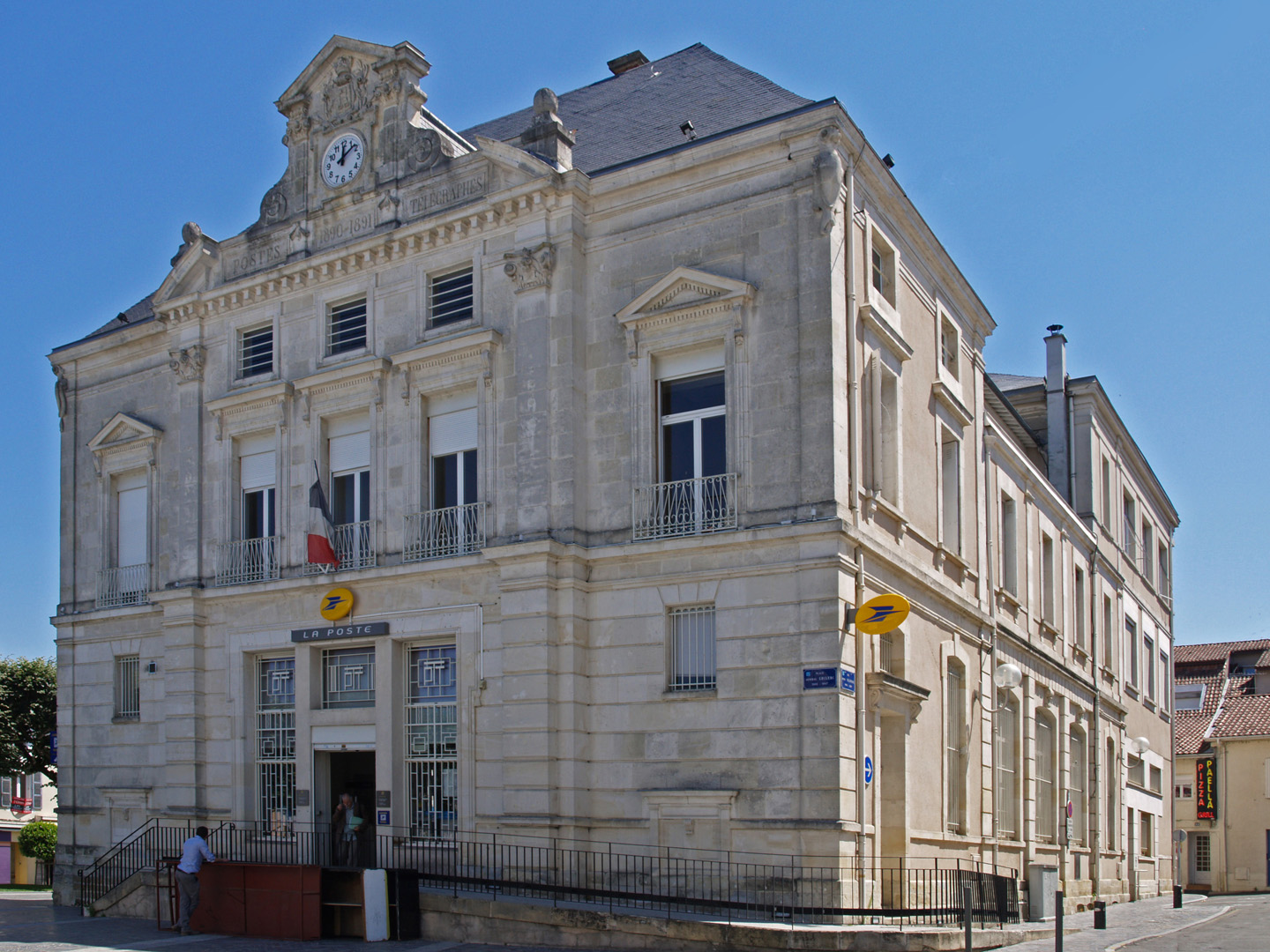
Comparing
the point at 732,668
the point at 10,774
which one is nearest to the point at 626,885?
the point at 732,668

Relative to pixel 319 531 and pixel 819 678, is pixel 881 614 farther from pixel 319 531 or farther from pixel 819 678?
pixel 319 531

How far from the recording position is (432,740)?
21172mm

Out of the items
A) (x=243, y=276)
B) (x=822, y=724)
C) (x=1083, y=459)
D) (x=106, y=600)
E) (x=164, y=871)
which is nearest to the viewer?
(x=822, y=724)

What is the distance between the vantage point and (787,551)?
18.3 metres

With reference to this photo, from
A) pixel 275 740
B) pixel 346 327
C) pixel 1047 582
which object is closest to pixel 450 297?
pixel 346 327

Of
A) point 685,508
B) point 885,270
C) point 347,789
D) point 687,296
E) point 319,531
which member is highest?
point 885,270

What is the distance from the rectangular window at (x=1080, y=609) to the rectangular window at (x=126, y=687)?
22.2m

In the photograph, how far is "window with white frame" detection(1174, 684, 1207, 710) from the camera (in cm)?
6181

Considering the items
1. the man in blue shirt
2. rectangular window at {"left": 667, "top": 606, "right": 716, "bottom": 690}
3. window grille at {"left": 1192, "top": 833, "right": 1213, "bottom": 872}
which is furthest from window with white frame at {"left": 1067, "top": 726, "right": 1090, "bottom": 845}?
window grille at {"left": 1192, "top": 833, "right": 1213, "bottom": 872}

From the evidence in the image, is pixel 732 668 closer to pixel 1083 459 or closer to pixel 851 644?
pixel 851 644

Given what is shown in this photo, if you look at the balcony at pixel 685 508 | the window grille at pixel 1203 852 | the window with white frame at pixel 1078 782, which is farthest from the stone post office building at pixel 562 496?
the window grille at pixel 1203 852

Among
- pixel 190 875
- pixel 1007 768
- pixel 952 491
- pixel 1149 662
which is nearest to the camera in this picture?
pixel 190 875

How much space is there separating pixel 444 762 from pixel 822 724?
656cm

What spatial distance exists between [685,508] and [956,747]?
7457mm
